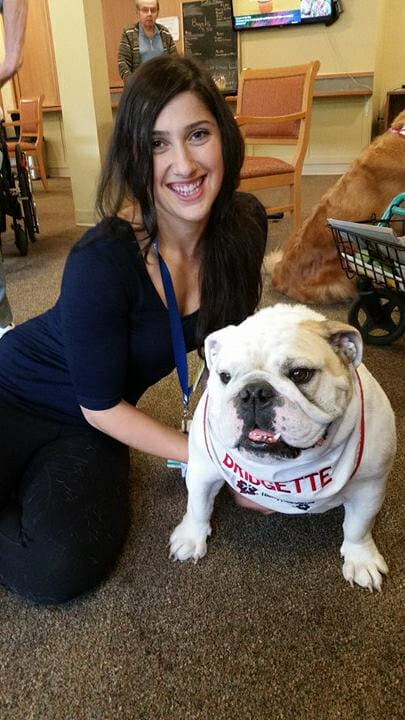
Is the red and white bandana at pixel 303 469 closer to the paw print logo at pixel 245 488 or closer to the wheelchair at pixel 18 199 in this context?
the paw print logo at pixel 245 488

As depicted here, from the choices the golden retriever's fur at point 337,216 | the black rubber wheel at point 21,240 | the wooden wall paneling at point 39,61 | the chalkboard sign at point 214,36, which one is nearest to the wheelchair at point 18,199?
the black rubber wheel at point 21,240

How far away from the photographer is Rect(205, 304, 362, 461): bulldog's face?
79cm

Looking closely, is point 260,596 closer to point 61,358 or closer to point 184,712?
point 184,712

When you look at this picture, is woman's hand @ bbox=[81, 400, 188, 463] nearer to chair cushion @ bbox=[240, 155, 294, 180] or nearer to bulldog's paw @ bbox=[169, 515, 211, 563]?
bulldog's paw @ bbox=[169, 515, 211, 563]

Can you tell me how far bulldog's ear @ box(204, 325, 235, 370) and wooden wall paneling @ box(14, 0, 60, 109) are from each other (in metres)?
7.29

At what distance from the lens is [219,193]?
1203 mm

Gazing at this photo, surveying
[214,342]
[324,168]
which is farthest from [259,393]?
[324,168]

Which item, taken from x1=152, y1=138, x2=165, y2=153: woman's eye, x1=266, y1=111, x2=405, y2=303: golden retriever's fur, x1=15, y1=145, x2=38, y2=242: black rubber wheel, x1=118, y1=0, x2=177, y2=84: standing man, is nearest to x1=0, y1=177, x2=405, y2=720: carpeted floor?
x1=152, y1=138, x2=165, y2=153: woman's eye

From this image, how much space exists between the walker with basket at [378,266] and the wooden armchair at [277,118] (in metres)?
1.20

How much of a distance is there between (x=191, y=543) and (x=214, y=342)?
1.58 feet

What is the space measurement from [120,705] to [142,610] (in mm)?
187

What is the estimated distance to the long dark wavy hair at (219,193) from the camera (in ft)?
3.46

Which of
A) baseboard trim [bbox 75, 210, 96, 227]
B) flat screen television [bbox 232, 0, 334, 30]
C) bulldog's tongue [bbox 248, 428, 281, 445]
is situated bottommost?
baseboard trim [bbox 75, 210, 96, 227]

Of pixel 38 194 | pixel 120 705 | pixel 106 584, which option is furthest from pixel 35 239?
pixel 120 705
